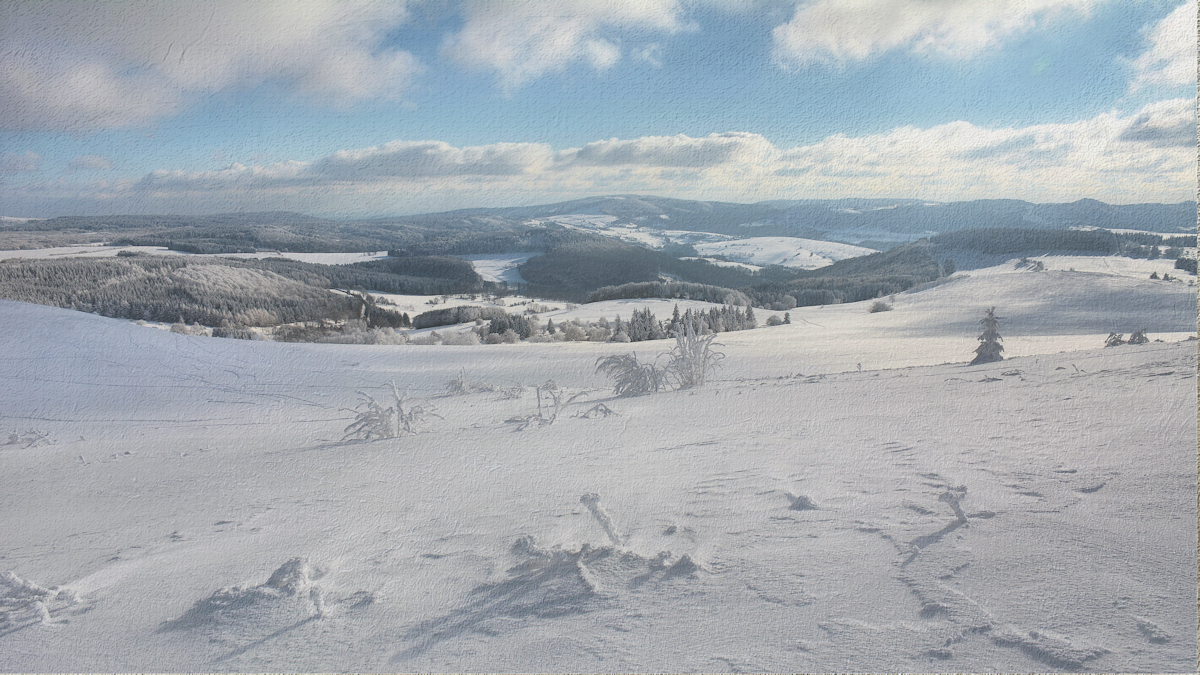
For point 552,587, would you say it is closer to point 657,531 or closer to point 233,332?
point 657,531

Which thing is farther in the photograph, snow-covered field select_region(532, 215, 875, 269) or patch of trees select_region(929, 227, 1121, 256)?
snow-covered field select_region(532, 215, 875, 269)

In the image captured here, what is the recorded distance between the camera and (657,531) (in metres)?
1.60

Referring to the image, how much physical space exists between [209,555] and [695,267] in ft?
13.2

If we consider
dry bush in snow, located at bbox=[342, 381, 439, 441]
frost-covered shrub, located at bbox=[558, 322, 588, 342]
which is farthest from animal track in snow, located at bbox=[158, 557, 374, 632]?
frost-covered shrub, located at bbox=[558, 322, 588, 342]

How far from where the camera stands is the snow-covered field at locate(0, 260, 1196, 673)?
133 centimetres

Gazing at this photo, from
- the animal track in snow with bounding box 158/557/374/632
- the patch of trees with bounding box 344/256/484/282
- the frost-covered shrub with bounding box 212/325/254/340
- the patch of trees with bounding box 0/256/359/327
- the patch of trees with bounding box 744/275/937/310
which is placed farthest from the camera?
the patch of trees with bounding box 344/256/484/282

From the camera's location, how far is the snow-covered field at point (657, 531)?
133cm

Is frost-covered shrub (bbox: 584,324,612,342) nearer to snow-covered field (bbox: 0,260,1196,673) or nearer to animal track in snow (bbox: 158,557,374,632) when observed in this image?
snow-covered field (bbox: 0,260,1196,673)

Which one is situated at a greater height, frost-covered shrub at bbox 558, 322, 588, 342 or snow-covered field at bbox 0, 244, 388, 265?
snow-covered field at bbox 0, 244, 388, 265

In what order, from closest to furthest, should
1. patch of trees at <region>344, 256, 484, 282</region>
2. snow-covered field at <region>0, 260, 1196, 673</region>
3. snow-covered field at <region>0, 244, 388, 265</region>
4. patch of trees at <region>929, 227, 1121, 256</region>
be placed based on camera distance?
1. snow-covered field at <region>0, 260, 1196, 673</region>
2. patch of trees at <region>929, 227, 1121, 256</region>
3. snow-covered field at <region>0, 244, 388, 265</region>
4. patch of trees at <region>344, 256, 484, 282</region>

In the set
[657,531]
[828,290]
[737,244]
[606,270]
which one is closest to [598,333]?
[606,270]

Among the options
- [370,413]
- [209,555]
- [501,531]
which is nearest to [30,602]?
[209,555]

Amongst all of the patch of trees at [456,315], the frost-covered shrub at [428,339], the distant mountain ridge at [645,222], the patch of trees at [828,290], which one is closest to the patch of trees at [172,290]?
the distant mountain ridge at [645,222]

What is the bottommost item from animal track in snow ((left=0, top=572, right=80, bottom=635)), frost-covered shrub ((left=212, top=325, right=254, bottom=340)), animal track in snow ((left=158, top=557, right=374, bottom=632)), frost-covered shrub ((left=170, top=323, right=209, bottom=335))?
animal track in snow ((left=0, top=572, right=80, bottom=635))
